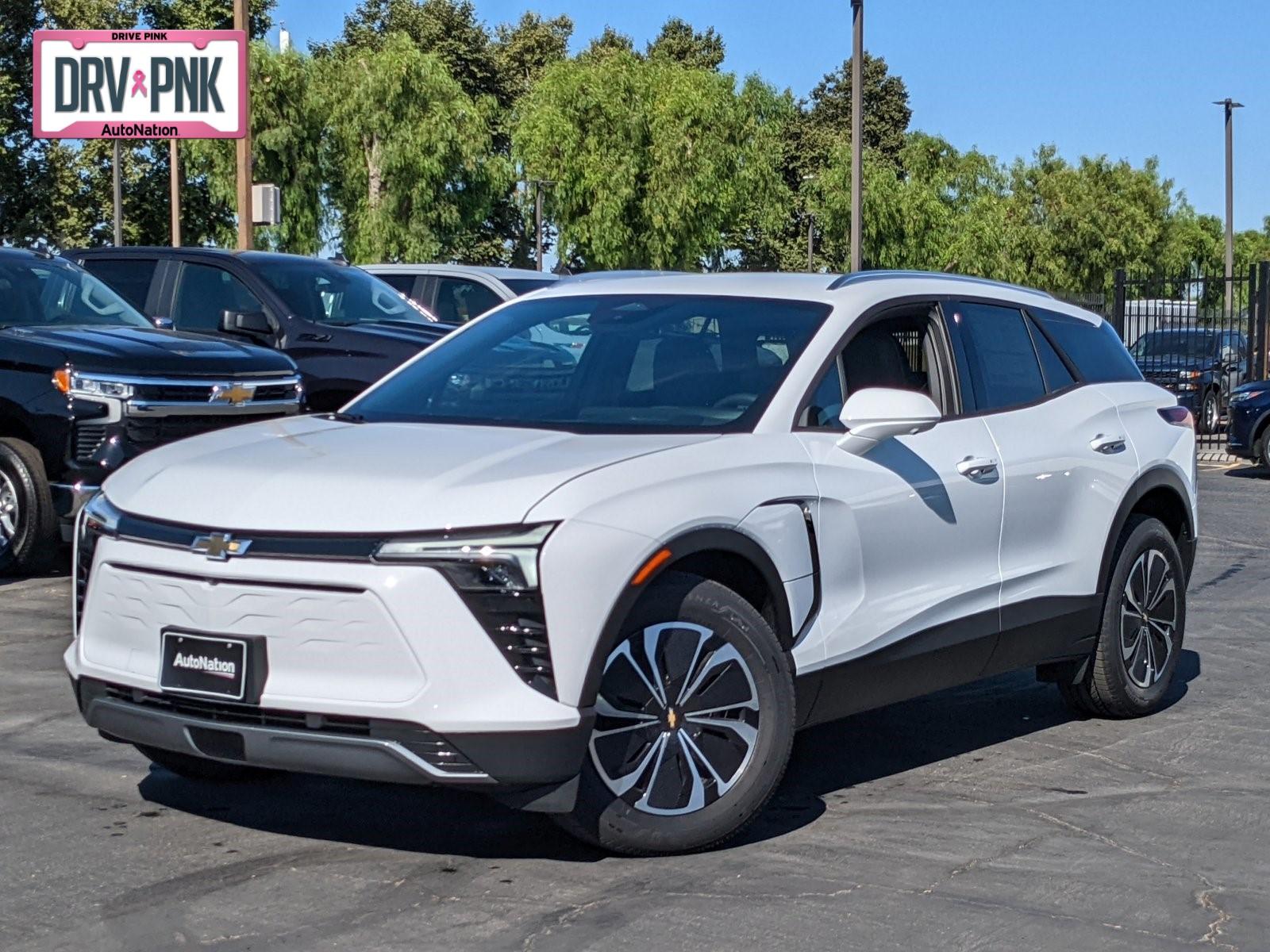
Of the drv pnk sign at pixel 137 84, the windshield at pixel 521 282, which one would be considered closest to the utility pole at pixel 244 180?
the drv pnk sign at pixel 137 84

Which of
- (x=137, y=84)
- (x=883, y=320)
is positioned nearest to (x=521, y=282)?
(x=883, y=320)

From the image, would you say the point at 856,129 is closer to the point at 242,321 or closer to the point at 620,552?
the point at 242,321

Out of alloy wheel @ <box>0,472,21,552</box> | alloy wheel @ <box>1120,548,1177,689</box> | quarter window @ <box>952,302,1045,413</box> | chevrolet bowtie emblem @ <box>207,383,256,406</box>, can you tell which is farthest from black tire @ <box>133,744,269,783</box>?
chevrolet bowtie emblem @ <box>207,383,256,406</box>

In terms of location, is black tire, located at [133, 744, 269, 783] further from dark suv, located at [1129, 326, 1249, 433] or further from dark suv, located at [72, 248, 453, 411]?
dark suv, located at [1129, 326, 1249, 433]

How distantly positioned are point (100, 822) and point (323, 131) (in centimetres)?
5106

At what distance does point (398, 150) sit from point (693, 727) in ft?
170

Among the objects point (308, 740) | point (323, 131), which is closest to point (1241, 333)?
point (308, 740)

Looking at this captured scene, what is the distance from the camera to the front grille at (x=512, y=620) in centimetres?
460

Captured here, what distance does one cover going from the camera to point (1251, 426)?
69.5 feet

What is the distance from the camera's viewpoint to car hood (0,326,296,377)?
34.5ft

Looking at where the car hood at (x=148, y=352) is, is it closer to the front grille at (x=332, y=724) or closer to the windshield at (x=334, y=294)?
the windshield at (x=334, y=294)

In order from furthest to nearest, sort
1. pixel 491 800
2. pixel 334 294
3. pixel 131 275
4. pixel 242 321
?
pixel 334 294 → pixel 131 275 → pixel 242 321 → pixel 491 800

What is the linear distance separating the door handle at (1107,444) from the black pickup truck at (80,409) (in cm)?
553

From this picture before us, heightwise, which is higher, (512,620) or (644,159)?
(644,159)
